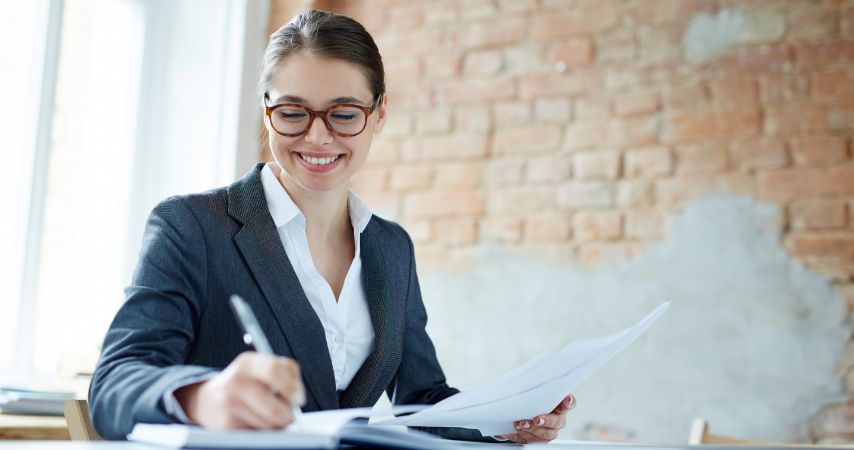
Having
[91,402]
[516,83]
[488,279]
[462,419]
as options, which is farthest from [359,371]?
[516,83]

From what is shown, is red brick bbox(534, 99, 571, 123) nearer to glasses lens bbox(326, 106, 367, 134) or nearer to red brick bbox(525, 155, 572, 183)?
red brick bbox(525, 155, 572, 183)

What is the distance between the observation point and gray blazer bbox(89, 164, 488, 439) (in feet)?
3.28

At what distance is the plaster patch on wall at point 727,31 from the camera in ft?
8.91

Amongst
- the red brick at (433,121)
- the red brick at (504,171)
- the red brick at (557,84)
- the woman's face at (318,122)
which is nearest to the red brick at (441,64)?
the red brick at (433,121)

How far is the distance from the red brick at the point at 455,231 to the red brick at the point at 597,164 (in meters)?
0.41

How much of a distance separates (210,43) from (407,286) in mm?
1761

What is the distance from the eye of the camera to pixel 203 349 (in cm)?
A: 130

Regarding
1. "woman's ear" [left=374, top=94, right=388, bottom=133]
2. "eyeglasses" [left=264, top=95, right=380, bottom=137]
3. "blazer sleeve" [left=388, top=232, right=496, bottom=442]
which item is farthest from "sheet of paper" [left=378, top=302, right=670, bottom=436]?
"woman's ear" [left=374, top=94, right=388, bottom=133]

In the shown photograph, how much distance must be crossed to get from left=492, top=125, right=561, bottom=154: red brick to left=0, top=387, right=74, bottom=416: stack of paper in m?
1.70

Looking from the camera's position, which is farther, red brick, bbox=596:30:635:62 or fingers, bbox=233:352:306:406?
red brick, bbox=596:30:635:62

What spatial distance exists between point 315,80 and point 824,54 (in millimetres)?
1880

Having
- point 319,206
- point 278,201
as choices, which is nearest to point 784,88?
point 319,206

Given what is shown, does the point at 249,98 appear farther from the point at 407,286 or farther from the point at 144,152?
the point at 407,286

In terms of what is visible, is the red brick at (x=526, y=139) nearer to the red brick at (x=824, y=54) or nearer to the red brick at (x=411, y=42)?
the red brick at (x=411, y=42)
